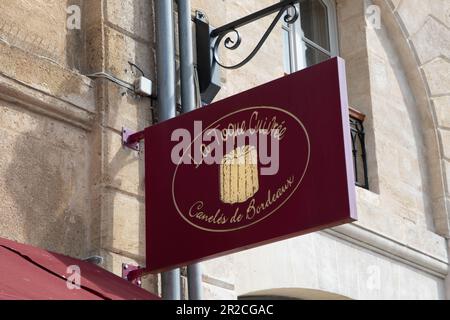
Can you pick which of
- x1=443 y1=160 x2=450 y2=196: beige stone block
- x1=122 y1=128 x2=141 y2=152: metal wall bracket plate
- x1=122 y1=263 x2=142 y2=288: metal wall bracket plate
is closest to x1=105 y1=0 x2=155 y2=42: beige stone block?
x1=122 y1=128 x2=141 y2=152: metal wall bracket plate

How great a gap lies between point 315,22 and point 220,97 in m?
2.29

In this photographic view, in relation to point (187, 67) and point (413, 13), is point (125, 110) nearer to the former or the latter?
point (187, 67)

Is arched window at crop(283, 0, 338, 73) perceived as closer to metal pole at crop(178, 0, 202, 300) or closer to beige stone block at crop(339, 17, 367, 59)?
beige stone block at crop(339, 17, 367, 59)

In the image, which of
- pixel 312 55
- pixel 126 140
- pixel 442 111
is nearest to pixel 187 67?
pixel 126 140

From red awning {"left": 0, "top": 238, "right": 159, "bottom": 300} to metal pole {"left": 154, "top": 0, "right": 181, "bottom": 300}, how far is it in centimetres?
A: 112

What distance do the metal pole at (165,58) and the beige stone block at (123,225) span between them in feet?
1.81

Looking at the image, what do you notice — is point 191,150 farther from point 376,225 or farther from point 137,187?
point 376,225

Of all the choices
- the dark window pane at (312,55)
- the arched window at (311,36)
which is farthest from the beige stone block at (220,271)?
the dark window pane at (312,55)

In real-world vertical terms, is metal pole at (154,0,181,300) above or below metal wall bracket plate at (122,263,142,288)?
above

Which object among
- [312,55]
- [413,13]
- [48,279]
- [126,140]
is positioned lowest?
[48,279]

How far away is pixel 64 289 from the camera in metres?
5.36

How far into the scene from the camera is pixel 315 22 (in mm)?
9461

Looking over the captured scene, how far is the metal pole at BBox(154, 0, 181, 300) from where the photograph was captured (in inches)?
267
